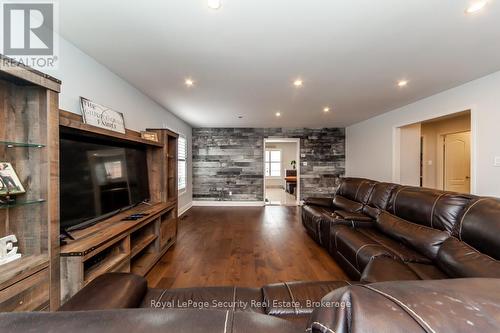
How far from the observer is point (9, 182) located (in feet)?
4.14

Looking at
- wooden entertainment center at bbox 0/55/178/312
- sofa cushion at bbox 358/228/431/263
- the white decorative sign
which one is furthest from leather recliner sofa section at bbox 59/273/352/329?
the white decorative sign

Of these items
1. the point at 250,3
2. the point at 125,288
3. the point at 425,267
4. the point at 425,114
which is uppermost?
the point at 250,3

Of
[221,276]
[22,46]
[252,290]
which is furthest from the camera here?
[221,276]

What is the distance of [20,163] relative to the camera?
135 cm

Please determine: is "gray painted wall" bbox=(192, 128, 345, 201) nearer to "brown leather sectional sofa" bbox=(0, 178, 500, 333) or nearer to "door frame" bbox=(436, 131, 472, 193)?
"door frame" bbox=(436, 131, 472, 193)

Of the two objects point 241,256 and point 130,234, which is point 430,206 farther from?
point 130,234

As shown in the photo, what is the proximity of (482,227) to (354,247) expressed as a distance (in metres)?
0.96

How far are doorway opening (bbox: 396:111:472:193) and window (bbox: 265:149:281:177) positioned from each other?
22.5ft

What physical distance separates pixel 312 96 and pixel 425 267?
2.75 m

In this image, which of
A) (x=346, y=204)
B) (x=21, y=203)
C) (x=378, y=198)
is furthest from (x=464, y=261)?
(x=21, y=203)

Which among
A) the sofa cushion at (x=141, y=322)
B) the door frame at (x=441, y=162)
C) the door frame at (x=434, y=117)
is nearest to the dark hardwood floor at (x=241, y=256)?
the sofa cushion at (x=141, y=322)

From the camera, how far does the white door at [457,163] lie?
17.1ft

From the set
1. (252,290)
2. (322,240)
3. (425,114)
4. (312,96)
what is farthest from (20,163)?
(425,114)

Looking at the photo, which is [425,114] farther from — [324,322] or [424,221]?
[324,322]
